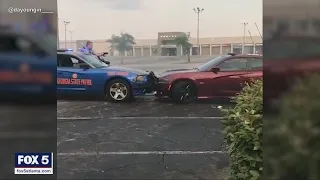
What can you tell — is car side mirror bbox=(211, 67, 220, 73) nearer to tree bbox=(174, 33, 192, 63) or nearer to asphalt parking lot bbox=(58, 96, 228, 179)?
asphalt parking lot bbox=(58, 96, 228, 179)

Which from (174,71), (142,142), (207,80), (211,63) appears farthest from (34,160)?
(207,80)

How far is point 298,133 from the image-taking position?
2057mm

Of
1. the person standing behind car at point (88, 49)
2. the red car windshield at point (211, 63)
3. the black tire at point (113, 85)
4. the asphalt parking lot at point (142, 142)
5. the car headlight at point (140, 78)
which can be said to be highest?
the person standing behind car at point (88, 49)

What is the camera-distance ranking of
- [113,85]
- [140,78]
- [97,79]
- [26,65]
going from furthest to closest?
[97,79] → [113,85] → [140,78] → [26,65]

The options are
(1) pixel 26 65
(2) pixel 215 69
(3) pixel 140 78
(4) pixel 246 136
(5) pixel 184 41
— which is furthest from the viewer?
(3) pixel 140 78

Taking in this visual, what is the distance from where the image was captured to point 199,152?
14.8 ft

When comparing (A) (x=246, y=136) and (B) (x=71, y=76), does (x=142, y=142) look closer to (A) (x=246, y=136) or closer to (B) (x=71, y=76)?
(B) (x=71, y=76)

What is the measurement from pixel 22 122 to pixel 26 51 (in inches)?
29.2

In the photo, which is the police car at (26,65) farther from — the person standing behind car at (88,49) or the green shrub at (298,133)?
the green shrub at (298,133)

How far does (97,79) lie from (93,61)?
0.97 m

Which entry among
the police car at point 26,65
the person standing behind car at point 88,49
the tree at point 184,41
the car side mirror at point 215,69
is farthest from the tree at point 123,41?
the car side mirror at point 215,69

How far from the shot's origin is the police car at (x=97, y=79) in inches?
213

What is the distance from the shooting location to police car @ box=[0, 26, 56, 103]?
148 inches

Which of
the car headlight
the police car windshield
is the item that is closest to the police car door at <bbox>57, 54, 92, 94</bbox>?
the police car windshield
